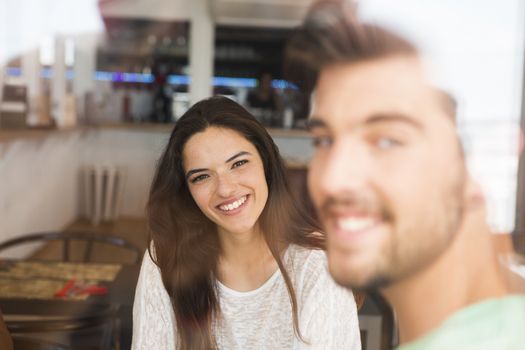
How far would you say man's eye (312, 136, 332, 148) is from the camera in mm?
560

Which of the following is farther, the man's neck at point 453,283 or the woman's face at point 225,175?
the woman's face at point 225,175

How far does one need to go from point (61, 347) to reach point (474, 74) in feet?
4.33

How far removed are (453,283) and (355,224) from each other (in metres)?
0.10

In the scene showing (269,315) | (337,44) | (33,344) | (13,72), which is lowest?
(33,344)

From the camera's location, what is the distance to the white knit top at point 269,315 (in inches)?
40.4

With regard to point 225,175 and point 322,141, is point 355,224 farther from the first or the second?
point 225,175

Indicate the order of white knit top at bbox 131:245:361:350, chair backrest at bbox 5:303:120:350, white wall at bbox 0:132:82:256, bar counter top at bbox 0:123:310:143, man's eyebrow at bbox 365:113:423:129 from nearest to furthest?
man's eyebrow at bbox 365:113:423:129 < white knit top at bbox 131:245:361:350 < bar counter top at bbox 0:123:310:143 < chair backrest at bbox 5:303:120:350 < white wall at bbox 0:132:82:256

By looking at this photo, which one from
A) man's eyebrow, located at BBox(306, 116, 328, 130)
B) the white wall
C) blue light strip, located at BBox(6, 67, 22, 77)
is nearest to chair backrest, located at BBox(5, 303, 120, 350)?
man's eyebrow, located at BBox(306, 116, 328, 130)

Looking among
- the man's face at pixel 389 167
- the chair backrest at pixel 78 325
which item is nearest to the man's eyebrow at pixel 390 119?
the man's face at pixel 389 167

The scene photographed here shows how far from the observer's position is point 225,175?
1052 mm

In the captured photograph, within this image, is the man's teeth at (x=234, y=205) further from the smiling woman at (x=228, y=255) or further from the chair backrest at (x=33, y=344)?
the chair backrest at (x=33, y=344)

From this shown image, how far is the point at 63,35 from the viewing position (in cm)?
473

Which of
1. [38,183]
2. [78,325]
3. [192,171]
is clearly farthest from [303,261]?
[38,183]

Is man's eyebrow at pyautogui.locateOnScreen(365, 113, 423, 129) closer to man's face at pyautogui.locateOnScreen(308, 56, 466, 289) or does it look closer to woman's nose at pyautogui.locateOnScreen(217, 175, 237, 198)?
man's face at pyautogui.locateOnScreen(308, 56, 466, 289)
